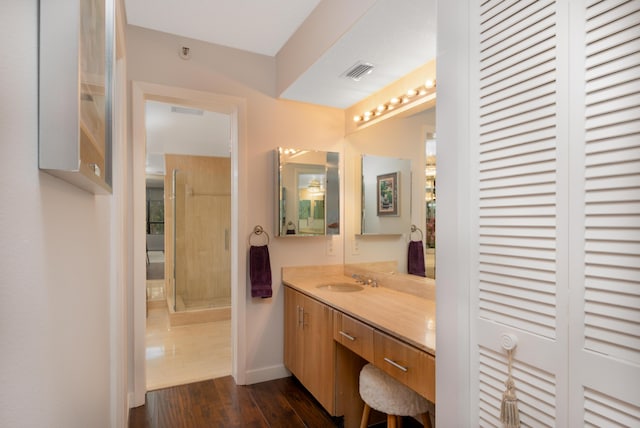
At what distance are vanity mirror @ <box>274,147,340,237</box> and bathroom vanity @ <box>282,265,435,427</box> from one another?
1.19 ft

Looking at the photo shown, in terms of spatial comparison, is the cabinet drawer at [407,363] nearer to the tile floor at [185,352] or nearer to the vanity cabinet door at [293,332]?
the vanity cabinet door at [293,332]

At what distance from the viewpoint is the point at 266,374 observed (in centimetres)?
282

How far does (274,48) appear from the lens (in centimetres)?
275

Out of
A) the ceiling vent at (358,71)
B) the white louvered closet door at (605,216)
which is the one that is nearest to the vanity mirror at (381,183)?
the ceiling vent at (358,71)

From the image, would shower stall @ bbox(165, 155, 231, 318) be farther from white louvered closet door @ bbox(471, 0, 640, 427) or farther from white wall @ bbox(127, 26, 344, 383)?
white louvered closet door @ bbox(471, 0, 640, 427)

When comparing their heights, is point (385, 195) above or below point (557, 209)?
above

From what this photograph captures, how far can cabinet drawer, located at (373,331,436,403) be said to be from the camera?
1424 millimetres

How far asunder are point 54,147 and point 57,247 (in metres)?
0.22

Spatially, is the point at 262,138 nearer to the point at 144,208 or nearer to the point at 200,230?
the point at 144,208

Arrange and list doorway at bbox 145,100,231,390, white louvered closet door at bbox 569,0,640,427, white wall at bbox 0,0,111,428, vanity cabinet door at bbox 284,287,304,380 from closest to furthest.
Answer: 1. white wall at bbox 0,0,111,428
2. white louvered closet door at bbox 569,0,640,427
3. vanity cabinet door at bbox 284,287,304,380
4. doorway at bbox 145,100,231,390

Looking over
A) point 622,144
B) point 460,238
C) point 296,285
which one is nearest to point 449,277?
point 460,238

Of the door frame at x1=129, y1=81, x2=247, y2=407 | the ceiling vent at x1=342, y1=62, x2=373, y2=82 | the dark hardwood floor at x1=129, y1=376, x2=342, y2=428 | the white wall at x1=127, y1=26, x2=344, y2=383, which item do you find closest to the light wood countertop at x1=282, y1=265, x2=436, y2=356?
the white wall at x1=127, y1=26, x2=344, y2=383

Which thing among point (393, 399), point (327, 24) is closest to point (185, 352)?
point (393, 399)

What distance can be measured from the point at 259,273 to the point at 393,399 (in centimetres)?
137
